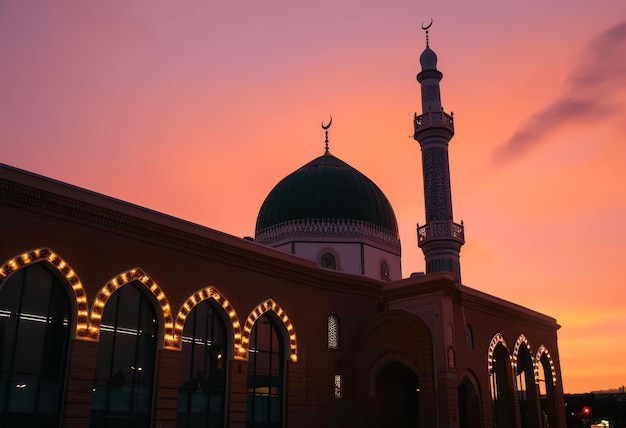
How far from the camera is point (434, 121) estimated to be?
33219 mm

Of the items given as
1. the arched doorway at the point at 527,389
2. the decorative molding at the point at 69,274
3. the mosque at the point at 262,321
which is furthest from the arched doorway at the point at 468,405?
the decorative molding at the point at 69,274

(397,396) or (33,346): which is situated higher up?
(33,346)

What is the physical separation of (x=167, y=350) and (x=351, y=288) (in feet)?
29.1

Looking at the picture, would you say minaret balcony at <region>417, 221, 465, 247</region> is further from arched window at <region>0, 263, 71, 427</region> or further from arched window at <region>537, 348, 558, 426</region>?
arched window at <region>0, 263, 71, 427</region>

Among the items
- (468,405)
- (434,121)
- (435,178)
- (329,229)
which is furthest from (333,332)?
(434,121)

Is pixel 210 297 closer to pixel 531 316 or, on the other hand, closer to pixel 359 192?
pixel 359 192

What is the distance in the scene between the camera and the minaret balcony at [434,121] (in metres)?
33.2

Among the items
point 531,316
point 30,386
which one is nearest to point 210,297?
point 30,386

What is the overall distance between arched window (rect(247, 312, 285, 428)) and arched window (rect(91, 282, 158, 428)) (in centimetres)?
394

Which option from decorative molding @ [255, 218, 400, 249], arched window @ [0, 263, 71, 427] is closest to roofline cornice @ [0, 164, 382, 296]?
arched window @ [0, 263, 71, 427]

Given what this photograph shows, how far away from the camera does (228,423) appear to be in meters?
20.1

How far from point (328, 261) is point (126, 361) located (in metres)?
13.7

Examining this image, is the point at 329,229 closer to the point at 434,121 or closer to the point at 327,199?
the point at 327,199

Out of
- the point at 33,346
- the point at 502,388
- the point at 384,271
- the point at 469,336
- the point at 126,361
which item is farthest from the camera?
the point at 384,271
